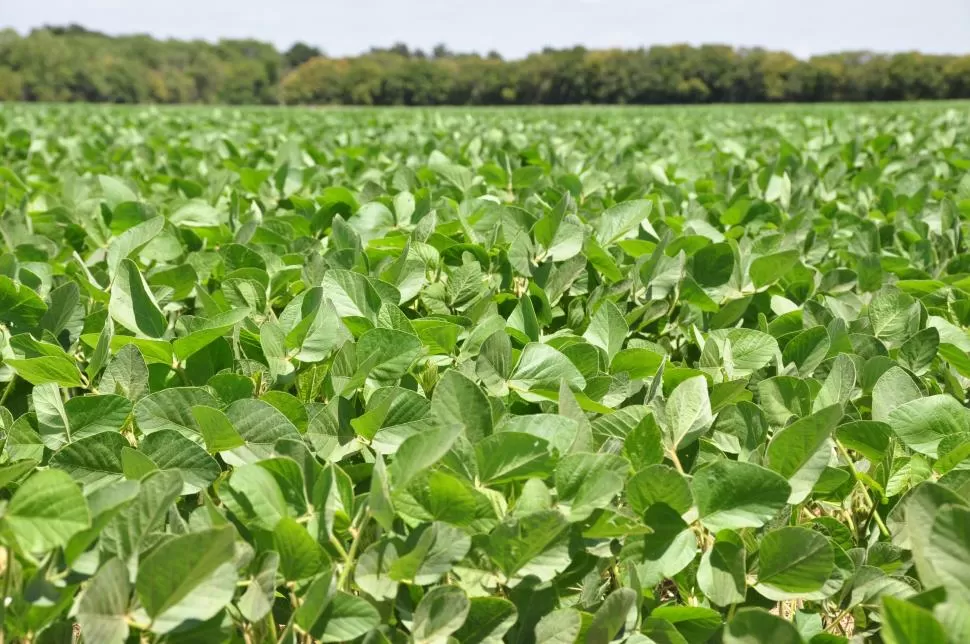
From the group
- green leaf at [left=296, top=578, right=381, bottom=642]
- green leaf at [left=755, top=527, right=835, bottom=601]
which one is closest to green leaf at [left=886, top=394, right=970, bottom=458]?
green leaf at [left=755, top=527, right=835, bottom=601]

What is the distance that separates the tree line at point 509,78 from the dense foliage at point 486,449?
62333 mm

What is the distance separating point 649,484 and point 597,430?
194mm

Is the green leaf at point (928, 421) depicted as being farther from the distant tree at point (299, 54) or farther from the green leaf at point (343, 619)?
the distant tree at point (299, 54)

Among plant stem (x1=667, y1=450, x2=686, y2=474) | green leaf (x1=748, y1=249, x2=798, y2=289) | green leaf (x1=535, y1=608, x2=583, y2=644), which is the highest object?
green leaf (x1=748, y1=249, x2=798, y2=289)

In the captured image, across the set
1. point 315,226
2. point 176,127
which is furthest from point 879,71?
point 315,226

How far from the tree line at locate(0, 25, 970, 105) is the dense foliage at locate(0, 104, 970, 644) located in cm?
6233

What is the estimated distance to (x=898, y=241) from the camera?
2305 mm

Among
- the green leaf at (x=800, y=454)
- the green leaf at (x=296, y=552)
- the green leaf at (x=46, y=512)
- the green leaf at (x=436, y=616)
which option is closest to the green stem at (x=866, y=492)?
the green leaf at (x=800, y=454)

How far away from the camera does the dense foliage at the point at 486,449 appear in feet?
2.64

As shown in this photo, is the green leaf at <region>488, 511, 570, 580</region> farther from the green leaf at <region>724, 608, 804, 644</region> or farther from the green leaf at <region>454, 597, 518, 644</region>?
the green leaf at <region>724, 608, 804, 644</region>

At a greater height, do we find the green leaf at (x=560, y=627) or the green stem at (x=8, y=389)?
the green stem at (x=8, y=389)

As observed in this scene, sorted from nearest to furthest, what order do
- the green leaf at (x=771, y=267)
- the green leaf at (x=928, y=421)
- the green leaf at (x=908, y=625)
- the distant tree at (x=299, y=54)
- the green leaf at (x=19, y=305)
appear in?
1. the green leaf at (x=908, y=625)
2. the green leaf at (x=928, y=421)
3. the green leaf at (x=19, y=305)
4. the green leaf at (x=771, y=267)
5. the distant tree at (x=299, y=54)

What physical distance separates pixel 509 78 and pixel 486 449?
7380cm

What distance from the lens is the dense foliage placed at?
806 millimetres
